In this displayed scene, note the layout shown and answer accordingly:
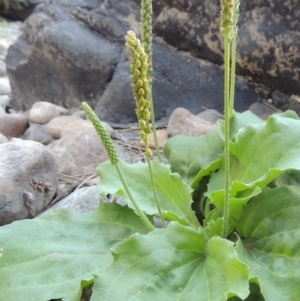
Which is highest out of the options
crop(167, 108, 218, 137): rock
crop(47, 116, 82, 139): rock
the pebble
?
crop(167, 108, 218, 137): rock

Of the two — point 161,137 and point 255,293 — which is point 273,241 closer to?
point 255,293

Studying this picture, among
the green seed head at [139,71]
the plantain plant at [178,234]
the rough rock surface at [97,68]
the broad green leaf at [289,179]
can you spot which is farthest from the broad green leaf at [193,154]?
the rough rock surface at [97,68]

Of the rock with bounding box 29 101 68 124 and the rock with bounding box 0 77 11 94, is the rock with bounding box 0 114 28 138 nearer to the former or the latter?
the rock with bounding box 29 101 68 124

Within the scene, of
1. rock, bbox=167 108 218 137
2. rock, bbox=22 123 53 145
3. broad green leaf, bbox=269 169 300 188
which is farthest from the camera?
rock, bbox=22 123 53 145

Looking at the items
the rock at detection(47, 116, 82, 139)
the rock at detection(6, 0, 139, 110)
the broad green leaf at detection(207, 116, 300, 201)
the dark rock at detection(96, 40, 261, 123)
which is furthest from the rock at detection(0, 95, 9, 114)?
the broad green leaf at detection(207, 116, 300, 201)

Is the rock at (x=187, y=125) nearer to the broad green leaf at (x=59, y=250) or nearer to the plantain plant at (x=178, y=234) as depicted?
the plantain plant at (x=178, y=234)

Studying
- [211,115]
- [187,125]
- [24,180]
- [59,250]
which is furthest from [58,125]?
[59,250]

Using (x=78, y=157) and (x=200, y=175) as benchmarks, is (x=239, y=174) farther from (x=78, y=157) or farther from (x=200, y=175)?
(x=78, y=157)

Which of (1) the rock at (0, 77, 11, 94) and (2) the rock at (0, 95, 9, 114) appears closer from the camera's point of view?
(2) the rock at (0, 95, 9, 114)
